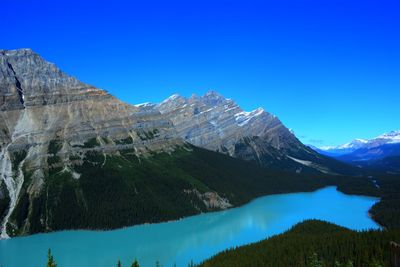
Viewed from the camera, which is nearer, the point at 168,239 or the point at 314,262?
the point at 314,262

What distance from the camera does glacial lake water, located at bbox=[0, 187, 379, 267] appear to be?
4279 inches

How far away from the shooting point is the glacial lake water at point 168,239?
10869 centimetres

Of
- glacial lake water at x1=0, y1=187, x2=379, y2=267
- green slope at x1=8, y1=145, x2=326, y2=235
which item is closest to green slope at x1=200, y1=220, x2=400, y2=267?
glacial lake water at x1=0, y1=187, x2=379, y2=267

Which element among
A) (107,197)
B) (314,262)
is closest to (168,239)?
(107,197)

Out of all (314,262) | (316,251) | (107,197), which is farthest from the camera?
(107,197)

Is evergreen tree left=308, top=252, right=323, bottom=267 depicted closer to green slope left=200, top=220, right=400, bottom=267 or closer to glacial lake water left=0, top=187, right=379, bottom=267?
green slope left=200, top=220, right=400, bottom=267

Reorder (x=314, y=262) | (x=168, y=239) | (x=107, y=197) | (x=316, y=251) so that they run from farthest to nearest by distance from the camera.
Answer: (x=107, y=197) → (x=168, y=239) → (x=316, y=251) → (x=314, y=262)

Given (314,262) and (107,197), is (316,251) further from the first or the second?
(107,197)

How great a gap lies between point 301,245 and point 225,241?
118ft

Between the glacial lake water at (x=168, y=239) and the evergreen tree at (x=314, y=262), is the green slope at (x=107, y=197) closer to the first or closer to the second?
the glacial lake water at (x=168, y=239)

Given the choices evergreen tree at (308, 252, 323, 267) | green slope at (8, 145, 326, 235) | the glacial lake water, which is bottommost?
evergreen tree at (308, 252, 323, 267)

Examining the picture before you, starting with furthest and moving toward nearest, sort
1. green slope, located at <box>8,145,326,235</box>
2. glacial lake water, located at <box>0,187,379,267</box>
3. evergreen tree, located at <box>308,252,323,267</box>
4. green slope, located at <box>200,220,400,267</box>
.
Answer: green slope, located at <box>8,145,326,235</box>, glacial lake water, located at <box>0,187,379,267</box>, green slope, located at <box>200,220,400,267</box>, evergreen tree, located at <box>308,252,323,267</box>

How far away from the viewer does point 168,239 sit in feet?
423

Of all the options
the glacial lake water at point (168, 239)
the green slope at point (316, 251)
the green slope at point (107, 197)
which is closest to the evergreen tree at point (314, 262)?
the green slope at point (316, 251)
